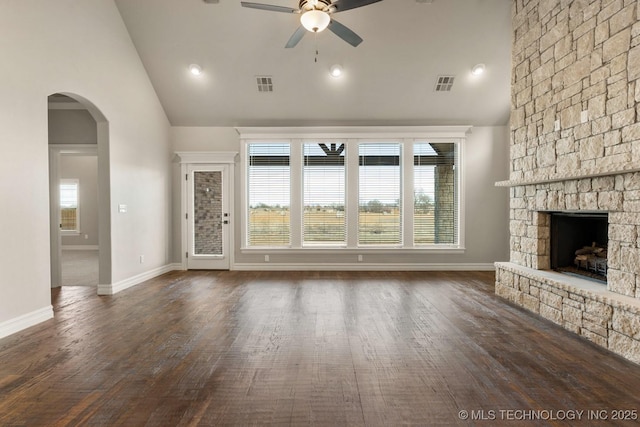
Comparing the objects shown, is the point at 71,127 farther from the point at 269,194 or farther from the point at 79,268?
the point at 269,194

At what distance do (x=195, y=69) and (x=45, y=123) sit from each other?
2.60 meters

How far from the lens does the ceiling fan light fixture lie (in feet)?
11.5

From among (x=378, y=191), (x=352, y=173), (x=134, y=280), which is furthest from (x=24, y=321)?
(x=378, y=191)

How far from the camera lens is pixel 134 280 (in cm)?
550

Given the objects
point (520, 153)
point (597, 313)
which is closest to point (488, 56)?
point (520, 153)

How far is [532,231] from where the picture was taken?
4223 mm

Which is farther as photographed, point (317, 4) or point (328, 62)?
point (328, 62)

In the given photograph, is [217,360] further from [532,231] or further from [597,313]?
[532,231]

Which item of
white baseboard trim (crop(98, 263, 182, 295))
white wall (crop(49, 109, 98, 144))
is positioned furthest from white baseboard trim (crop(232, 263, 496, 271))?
white wall (crop(49, 109, 98, 144))

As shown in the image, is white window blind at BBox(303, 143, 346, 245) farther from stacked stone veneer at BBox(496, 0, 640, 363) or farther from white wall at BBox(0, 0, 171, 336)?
stacked stone veneer at BBox(496, 0, 640, 363)

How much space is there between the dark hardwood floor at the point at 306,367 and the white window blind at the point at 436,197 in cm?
243

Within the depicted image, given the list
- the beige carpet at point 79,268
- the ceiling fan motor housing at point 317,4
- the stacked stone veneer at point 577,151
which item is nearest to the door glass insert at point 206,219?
the beige carpet at point 79,268

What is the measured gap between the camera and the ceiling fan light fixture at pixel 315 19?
3.51m

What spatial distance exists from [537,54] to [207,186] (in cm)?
582
